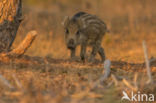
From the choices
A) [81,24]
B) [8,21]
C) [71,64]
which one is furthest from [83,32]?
[8,21]

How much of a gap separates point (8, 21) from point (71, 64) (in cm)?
148

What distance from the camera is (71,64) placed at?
643 cm

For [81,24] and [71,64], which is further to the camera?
[81,24]

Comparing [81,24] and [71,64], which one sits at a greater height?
[81,24]

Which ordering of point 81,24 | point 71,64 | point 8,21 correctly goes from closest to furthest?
point 8,21
point 71,64
point 81,24

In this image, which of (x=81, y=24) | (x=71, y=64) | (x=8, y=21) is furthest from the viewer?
(x=81, y=24)

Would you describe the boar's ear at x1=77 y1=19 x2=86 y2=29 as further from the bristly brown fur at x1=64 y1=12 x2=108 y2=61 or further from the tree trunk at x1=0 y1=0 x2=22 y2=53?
the tree trunk at x1=0 y1=0 x2=22 y2=53

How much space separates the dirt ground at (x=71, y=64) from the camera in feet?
12.7

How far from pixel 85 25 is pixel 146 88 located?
308 cm

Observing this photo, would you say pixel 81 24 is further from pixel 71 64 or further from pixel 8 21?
pixel 8 21

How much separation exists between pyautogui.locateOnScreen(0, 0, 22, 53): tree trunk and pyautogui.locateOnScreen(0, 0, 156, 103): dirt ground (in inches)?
12.3

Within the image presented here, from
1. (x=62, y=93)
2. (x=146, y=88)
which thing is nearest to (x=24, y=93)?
(x=62, y=93)

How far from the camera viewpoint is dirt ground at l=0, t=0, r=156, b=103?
387cm

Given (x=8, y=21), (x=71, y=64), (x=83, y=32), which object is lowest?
(x=71, y=64)
